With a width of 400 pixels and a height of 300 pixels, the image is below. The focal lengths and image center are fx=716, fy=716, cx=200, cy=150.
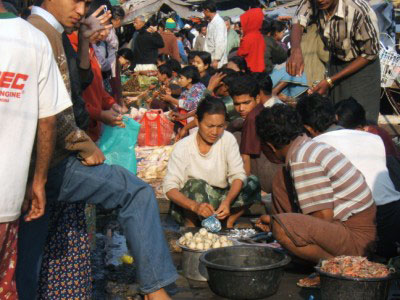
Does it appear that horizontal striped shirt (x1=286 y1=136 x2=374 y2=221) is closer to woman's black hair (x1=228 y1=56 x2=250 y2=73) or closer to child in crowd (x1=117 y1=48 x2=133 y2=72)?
woman's black hair (x1=228 y1=56 x2=250 y2=73)

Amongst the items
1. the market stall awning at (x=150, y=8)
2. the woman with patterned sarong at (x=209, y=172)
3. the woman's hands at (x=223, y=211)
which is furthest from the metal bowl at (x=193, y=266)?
the market stall awning at (x=150, y=8)

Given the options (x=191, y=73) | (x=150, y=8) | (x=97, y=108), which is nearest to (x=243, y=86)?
(x=97, y=108)

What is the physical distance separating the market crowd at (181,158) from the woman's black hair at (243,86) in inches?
0.5

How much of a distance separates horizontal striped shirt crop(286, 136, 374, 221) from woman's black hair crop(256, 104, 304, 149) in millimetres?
195

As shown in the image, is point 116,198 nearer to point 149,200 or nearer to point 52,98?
point 149,200

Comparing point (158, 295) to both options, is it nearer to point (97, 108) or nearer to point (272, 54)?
point (97, 108)

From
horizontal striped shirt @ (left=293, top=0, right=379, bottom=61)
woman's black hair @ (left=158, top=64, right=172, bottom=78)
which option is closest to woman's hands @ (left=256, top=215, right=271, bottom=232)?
horizontal striped shirt @ (left=293, top=0, right=379, bottom=61)

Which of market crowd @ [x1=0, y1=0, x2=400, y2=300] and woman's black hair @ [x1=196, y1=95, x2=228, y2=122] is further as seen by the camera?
woman's black hair @ [x1=196, y1=95, x2=228, y2=122]

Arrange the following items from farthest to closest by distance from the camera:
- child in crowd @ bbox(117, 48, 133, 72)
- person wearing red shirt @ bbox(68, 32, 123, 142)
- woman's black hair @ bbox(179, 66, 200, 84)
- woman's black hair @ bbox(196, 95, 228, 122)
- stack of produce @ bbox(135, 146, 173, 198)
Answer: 1. child in crowd @ bbox(117, 48, 133, 72)
2. woman's black hair @ bbox(179, 66, 200, 84)
3. stack of produce @ bbox(135, 146, 173, 198)
4. woman's black hair @ bbox(196, 95, 228, 122)
5. person wearing red shirt @ bbox(68, 32, 123, 142)

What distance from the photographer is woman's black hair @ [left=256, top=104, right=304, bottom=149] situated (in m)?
5.05

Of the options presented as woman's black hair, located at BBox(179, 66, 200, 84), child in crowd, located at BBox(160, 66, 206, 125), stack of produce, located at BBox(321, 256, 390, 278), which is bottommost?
stack of produce, located at BBox(321, 256, 390, 278)

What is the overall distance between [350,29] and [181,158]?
1868 mm

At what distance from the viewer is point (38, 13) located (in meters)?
3.94

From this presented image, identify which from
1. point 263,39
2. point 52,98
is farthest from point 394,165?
point 263,39
